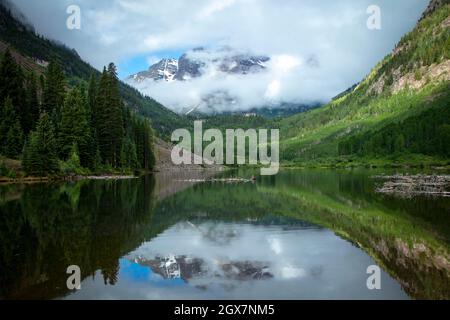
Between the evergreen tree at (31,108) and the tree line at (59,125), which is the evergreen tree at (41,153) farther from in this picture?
the evergreen tree at (31,108)

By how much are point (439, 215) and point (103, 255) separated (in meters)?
30.4

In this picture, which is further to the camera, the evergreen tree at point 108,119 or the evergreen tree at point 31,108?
the evergreen tree at point 108,119

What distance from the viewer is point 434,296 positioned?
1834cm

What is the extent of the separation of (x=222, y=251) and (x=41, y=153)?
77.3 metres

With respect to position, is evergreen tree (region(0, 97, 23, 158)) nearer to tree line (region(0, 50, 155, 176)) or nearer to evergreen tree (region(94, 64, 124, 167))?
tree line (region(0, 50, 155, 176))

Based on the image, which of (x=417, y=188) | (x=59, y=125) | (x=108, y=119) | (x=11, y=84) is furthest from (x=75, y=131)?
(x=417, y=188)

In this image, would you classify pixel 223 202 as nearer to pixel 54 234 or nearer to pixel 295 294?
pixel 54 234

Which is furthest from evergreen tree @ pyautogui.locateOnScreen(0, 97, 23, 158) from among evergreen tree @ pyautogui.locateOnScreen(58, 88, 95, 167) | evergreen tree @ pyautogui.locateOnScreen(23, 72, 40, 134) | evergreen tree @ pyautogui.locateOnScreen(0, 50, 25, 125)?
evergreen tree @ pyautogui.locateOnScreen(58, 88, 95, 167)

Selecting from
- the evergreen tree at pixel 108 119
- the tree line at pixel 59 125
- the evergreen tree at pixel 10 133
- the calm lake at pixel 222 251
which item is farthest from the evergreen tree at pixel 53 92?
the calm lake at pixel 222 251

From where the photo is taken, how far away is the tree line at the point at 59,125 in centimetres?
9938

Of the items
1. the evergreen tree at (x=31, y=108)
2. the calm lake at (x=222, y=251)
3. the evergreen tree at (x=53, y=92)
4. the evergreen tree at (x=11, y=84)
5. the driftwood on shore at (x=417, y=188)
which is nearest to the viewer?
the calm lake at (x=222, y=251)

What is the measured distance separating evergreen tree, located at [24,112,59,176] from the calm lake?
47.3 metres

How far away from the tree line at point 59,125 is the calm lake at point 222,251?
5174 centimetres

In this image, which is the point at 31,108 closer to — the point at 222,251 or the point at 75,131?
the point at 75,131
